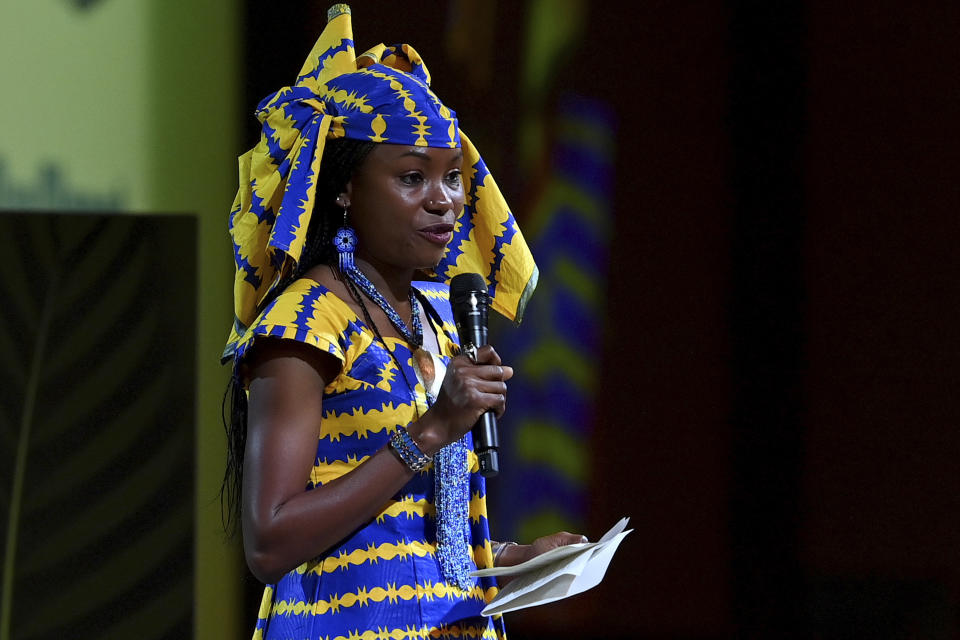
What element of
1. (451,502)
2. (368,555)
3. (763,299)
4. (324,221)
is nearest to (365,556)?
(368,555)

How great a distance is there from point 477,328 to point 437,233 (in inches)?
5.9

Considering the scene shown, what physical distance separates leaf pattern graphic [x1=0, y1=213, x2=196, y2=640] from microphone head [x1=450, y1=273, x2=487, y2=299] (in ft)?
5.01

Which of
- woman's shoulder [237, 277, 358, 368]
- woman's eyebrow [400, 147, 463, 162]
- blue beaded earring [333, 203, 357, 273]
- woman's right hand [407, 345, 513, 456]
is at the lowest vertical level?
woman's right hand [407, 345, 513, 456]

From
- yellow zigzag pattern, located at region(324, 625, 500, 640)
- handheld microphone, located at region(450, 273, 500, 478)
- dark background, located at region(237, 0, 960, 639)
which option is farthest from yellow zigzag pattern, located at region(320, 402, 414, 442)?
dark background, located at region(237, 0, 960, 639)

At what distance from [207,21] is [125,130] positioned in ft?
1.23

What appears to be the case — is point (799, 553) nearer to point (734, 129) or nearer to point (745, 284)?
point (745, 284)

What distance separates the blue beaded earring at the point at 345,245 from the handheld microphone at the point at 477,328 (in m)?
0.13

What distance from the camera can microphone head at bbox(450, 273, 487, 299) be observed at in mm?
1387

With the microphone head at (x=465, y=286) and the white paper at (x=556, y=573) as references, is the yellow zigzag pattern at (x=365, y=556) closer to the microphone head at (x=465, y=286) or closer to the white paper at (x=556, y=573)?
the white paper at (x=556, y=573)

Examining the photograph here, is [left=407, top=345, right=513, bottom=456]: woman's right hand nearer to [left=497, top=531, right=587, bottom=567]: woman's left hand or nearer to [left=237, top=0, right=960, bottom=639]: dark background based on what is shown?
[left=497, top=531, right=587, bottom=567]: woman's left hand

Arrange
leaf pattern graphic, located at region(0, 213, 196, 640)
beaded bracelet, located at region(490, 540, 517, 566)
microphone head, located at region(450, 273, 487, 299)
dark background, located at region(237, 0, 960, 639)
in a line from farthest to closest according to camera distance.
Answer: dark background, located at region(237, 0, 960, 639) < leaf pattern graphic, located at region(0, 213, 196, 640) < beaded bracelet, located at region(490, 540, 517, 566) < microphone head, located at region(450, 273, 487, 299)

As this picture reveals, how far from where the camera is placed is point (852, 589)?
308cm

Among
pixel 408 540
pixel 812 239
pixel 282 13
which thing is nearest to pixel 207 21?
pixel 282 13

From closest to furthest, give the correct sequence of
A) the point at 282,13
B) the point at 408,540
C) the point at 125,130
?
the point at 408,540 < the point at 125,130 < the point at 282,13
